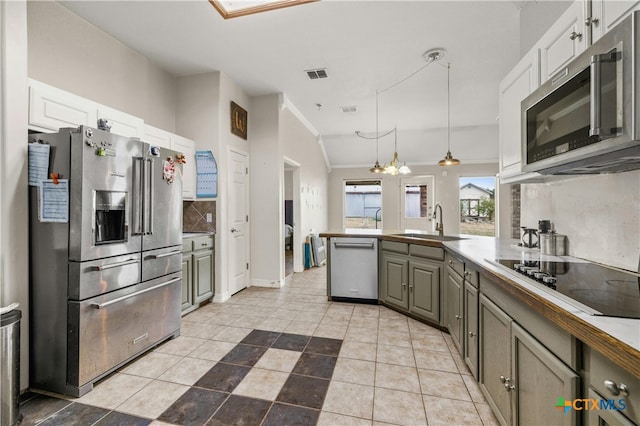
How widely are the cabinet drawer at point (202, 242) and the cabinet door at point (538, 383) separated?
3.15 metres

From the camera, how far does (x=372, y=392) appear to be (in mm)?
1904

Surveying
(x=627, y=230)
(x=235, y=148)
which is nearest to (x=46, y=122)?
(x=235, y=148)

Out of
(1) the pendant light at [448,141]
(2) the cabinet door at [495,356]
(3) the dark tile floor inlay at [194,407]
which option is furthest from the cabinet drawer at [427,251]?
(3) the dark tile floor inlay at [194,407]

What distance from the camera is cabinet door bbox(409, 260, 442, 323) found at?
112 inches

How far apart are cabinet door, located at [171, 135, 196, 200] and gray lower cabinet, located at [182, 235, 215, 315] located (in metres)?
0.62

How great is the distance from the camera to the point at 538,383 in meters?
1.12

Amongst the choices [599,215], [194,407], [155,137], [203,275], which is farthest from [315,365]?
[155,137]

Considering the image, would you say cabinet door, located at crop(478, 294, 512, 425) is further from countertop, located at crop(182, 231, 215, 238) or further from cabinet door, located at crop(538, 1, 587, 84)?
countertop, located at crop(182, 231, 215, 238)

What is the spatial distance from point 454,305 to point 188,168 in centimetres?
336

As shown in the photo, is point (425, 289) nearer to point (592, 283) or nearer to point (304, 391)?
point (304, 391)

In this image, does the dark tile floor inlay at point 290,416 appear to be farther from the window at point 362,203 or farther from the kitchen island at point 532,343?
the window at point 362,203

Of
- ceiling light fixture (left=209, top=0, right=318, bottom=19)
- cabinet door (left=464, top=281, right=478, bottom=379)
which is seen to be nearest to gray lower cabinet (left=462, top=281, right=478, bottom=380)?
cabinet door (left=464, top=281, right=478, bottom=379)

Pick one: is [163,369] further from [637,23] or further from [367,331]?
[637,23]

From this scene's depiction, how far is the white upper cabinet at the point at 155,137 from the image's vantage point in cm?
311
